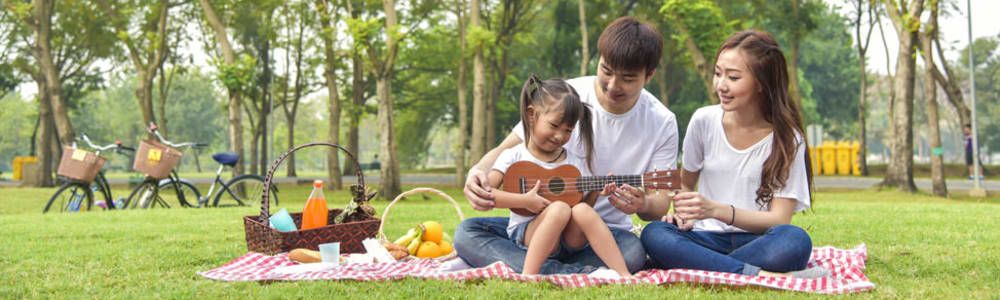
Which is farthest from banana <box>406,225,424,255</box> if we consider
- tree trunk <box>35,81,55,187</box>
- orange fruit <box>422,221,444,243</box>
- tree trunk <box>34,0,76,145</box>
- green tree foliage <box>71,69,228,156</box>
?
green tree foliage <box>71,69,228,156</box>

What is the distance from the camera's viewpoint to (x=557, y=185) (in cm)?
368

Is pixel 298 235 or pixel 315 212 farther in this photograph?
pixel 315 212

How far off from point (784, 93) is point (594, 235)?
1223mm

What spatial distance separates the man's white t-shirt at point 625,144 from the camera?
12.8 ft

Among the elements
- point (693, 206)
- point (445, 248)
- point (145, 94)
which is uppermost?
point (145, 94)

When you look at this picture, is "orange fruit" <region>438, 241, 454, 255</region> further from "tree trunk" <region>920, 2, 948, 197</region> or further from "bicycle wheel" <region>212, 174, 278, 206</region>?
"tree trunk" <region>920, 2, 948, 197</region>

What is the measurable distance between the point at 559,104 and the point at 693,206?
2.73 feet

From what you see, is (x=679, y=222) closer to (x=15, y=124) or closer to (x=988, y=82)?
(x=988, y=82)

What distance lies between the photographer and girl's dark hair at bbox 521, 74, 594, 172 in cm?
354

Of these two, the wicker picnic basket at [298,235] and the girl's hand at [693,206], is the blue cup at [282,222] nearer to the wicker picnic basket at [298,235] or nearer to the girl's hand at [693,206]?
the wicker picnic basket at [298,235]

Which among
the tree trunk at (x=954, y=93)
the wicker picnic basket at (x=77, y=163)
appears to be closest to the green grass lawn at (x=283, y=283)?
the wicker picnic basket at (x=77, y=163)

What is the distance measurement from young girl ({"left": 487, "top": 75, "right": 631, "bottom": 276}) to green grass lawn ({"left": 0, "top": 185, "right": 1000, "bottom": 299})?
0.94ft

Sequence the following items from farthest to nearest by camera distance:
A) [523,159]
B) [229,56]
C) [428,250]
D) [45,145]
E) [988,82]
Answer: [988,82] < [45,145] < [229,56] < [428,250] < [523,159]

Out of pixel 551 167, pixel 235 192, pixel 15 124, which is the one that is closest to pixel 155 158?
pixel 235 192
